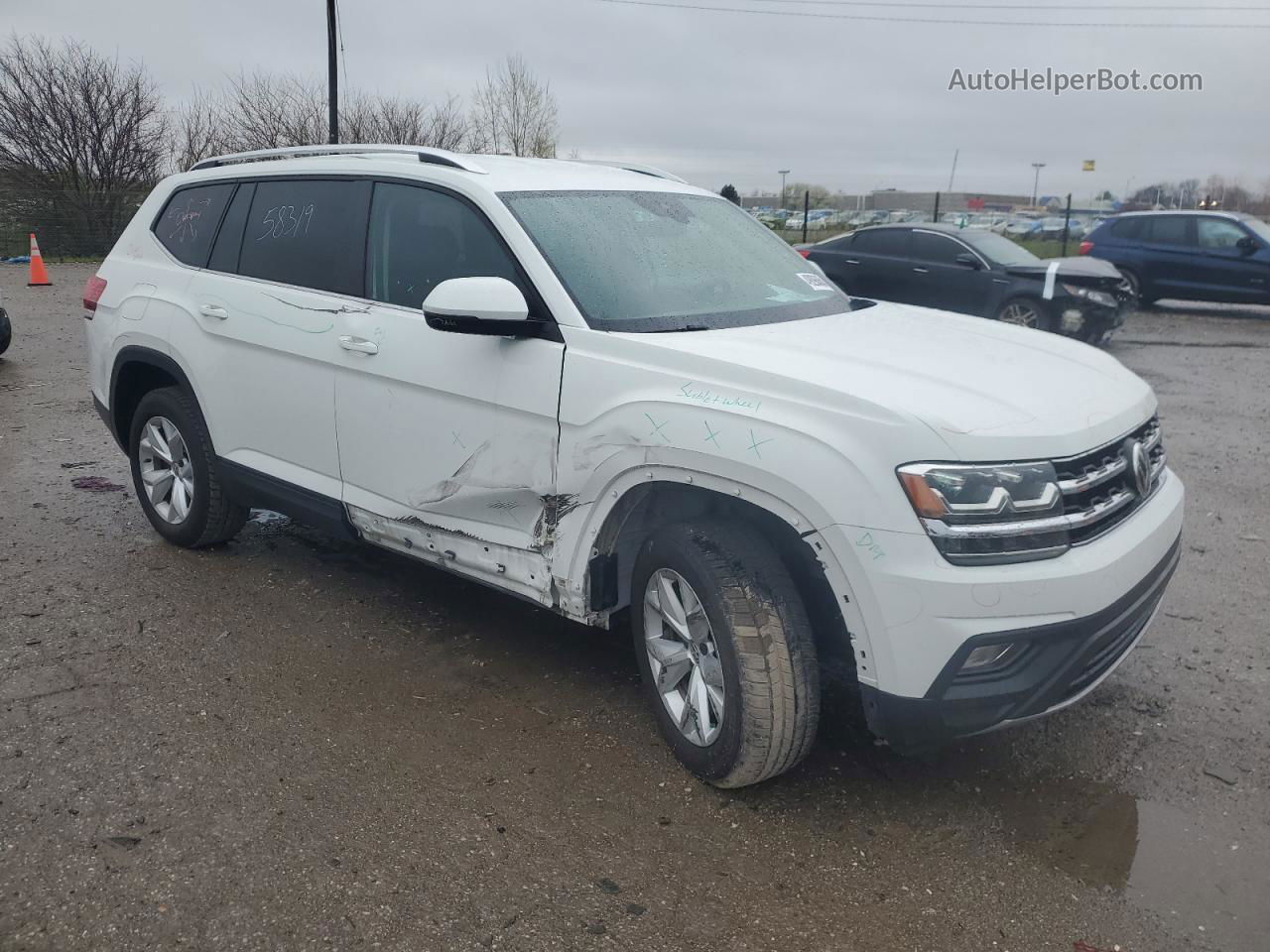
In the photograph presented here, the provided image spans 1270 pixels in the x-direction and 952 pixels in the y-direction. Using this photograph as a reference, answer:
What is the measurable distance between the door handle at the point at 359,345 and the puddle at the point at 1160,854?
2654 mm

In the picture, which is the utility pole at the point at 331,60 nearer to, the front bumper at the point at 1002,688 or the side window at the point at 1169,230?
the side window at the point at 1169,230

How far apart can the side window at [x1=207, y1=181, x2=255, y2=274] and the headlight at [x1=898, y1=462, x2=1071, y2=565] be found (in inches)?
134

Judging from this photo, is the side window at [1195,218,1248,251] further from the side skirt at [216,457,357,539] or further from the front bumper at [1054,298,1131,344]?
the side skirt at [216,457,357,539]

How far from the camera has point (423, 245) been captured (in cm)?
409

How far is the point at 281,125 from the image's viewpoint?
29.6 metres

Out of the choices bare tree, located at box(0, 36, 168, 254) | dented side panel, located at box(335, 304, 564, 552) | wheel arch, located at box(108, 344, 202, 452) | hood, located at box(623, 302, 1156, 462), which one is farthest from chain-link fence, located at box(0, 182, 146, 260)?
hood, located at box(623, 302, 1156, 462)

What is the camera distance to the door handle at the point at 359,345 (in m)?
4.05

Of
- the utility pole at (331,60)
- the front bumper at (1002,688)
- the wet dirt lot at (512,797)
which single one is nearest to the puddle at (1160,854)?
the wet dirt lot at (512,797)

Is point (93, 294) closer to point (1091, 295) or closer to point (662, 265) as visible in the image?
point (662, 265)

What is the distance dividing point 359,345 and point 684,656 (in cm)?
174

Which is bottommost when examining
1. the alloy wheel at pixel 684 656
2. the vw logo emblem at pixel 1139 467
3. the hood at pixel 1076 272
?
the alloy wheel at pixel 684 656

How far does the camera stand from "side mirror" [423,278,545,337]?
344 cm

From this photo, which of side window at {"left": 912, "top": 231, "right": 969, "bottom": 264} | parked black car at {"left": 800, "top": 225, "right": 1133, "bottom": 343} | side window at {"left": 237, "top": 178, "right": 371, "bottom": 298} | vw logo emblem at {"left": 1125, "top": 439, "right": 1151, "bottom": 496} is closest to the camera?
vw logo emblem at {"left": 1125, "top": 439, "right": 1151, "bottom": 496}

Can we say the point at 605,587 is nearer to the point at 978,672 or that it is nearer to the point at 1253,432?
the point at 978,672
